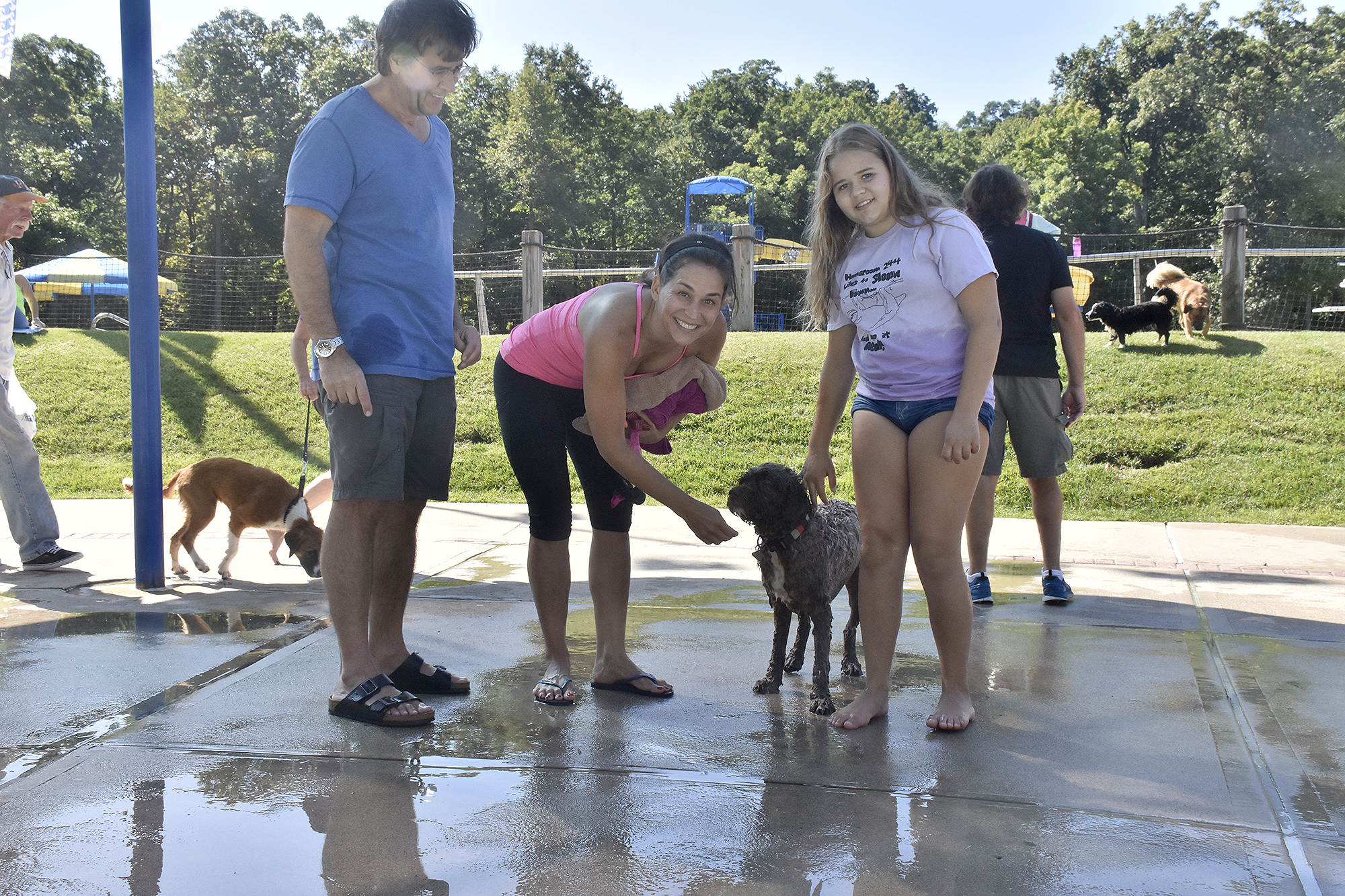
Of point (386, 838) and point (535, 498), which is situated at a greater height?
point (535, 498)

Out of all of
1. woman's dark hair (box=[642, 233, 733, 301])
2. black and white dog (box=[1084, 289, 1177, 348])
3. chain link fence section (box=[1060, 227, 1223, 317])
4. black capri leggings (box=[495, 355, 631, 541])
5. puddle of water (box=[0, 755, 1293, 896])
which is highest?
chain link fence section (box=[1060, 227, 1223, 317])

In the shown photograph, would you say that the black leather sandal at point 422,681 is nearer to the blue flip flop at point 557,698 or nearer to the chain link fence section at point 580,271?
the blue flip flop at point 557,698

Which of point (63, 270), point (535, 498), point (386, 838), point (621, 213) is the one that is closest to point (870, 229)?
point (535, 498)

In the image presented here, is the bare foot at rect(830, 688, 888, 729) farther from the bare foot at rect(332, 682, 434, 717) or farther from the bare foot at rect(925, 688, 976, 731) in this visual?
the bare foot at rect(332, 682, 434, 717)

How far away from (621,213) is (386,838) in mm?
49310

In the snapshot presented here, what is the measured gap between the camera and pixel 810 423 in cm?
971

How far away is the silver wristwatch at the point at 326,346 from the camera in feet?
10.2

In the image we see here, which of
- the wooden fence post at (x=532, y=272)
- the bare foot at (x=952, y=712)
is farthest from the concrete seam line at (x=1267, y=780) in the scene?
the wooden fence post at (x=532, y=272)

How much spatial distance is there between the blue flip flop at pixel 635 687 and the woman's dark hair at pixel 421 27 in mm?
2196

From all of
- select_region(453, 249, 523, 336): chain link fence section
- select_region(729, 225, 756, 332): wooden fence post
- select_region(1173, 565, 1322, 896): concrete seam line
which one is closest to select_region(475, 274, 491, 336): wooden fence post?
select_region(453, 249, 523, 336): chain link fence section

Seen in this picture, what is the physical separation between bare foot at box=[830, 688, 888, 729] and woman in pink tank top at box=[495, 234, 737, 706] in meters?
0.62

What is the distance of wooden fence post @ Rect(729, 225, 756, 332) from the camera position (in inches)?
513

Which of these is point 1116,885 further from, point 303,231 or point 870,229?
point 303,231

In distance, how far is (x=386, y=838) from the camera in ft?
7.55
